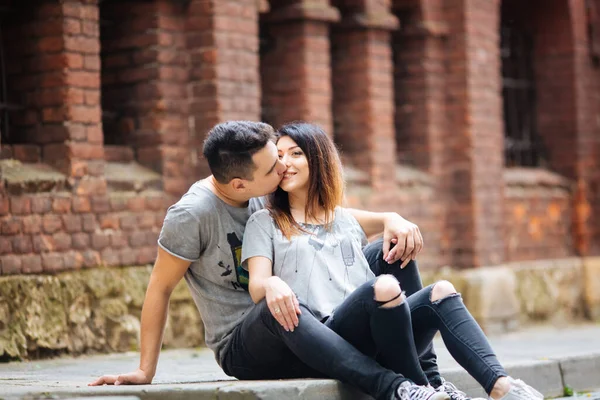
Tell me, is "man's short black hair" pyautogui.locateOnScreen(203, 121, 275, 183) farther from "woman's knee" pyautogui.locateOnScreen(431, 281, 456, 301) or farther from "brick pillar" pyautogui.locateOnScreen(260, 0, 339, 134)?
"brick pillar" pyautogui.locateOnScreen(260, 0, 339, 134)

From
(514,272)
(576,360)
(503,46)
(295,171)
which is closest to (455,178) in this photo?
(514,272)

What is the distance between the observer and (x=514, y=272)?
1141 centimetres

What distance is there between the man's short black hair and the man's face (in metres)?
0.02

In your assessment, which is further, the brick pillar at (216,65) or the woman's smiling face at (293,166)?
the brick pillar at (216,65)

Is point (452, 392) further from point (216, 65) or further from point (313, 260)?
point (216, 65)

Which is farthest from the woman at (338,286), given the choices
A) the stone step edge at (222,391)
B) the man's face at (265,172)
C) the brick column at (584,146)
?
the brick column at (584,146)

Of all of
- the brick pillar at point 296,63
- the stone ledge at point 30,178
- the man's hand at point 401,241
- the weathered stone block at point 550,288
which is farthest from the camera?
the weathered stone block at point 550,288

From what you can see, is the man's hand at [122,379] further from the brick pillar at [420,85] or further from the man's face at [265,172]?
the brick pillar at [420,85]

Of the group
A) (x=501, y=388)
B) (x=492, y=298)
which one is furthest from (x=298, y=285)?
(x=492, y=298)

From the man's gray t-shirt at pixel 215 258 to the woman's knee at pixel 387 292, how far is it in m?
0.66

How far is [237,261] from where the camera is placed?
16.2ft

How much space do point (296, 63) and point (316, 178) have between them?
167 inches

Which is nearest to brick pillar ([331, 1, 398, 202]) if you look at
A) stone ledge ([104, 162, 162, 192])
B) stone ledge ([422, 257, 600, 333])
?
stone ledge ([422, 257, 600, 333])

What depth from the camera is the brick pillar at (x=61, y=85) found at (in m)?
7.27
